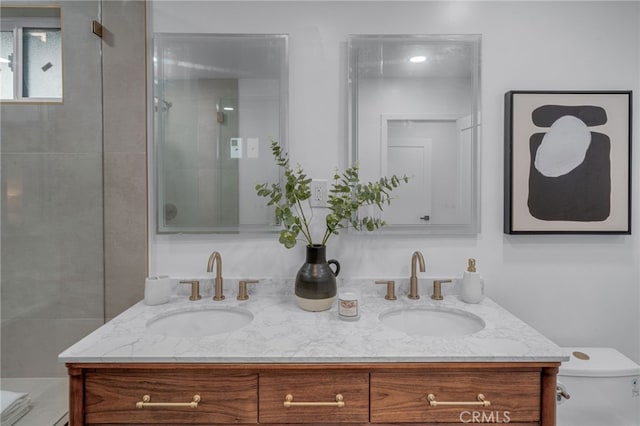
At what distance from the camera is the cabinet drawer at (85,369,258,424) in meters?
0.97

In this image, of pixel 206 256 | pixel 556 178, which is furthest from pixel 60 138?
pixel 556 178

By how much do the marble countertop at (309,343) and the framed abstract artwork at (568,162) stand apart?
1.70ft

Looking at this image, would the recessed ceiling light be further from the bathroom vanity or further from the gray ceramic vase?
the bathroom vanity

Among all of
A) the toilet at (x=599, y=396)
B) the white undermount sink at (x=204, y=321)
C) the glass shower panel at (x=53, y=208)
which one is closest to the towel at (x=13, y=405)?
the glass shower panel at (x=53, y=208)

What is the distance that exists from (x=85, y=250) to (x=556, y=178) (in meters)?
2.06

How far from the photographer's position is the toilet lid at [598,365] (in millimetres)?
1324

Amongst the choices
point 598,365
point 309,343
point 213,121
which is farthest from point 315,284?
point 598,365

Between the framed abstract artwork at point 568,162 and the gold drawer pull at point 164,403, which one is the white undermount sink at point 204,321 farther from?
the framed abstract artwork at point 568,162

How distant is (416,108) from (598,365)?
1.28m

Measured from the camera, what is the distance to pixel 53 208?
134cm

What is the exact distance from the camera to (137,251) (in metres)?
1.50

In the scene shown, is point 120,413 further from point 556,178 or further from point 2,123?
point 556,178

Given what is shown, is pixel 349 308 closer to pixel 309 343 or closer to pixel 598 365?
pixel 309 343

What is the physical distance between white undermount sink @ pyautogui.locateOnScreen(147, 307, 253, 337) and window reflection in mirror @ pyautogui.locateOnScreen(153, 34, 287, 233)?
35 centimetres
